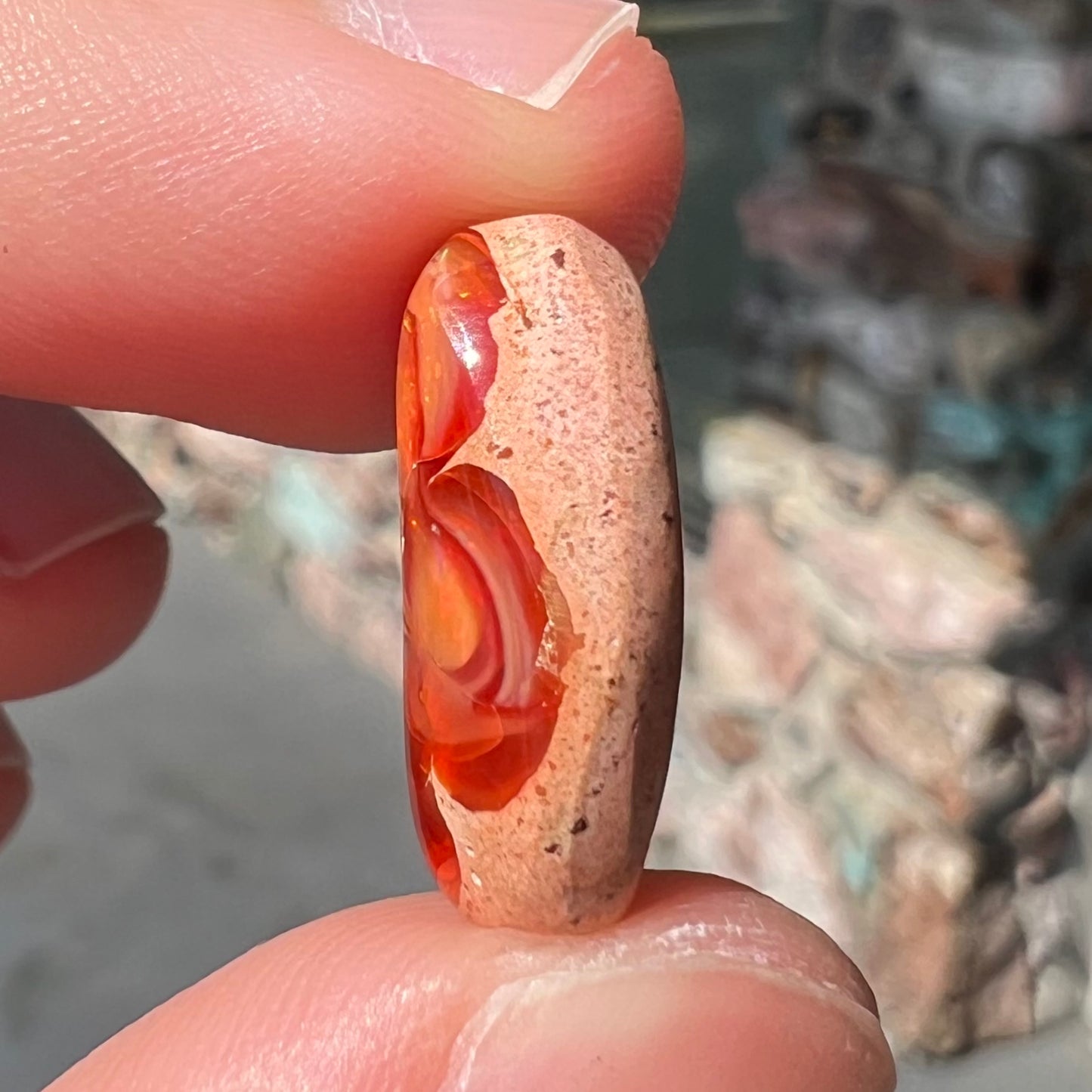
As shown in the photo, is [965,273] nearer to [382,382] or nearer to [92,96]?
[382,382]

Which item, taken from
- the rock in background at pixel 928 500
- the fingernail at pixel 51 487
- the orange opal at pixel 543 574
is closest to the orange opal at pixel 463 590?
the orange opal at pixel 543 574


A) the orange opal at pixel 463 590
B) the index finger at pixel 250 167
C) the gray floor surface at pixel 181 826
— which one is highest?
the index finger at pixel 250 167

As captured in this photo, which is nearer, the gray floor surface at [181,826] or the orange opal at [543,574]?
the orange opal at [543,574]

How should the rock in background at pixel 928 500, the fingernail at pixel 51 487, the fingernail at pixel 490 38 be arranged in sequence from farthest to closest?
1. the rock in background at pixel 928 500
2. the fingernail at pixel 51 487
3. the fingernail at pixel 490 38

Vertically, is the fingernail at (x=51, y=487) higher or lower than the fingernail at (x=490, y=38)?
lower

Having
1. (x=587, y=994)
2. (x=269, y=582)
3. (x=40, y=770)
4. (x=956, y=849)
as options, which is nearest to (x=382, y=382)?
(x=587, y=994)

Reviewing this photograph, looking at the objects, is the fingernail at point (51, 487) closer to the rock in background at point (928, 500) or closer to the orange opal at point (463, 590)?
the orange opal at point (463, 590)

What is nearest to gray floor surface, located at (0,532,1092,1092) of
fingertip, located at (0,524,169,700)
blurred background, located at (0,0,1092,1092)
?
blurred background, located at (0,0,1092,1092)

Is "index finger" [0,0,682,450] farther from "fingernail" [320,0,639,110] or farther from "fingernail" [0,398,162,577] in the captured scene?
"fingernail" [0,398,162,577]
